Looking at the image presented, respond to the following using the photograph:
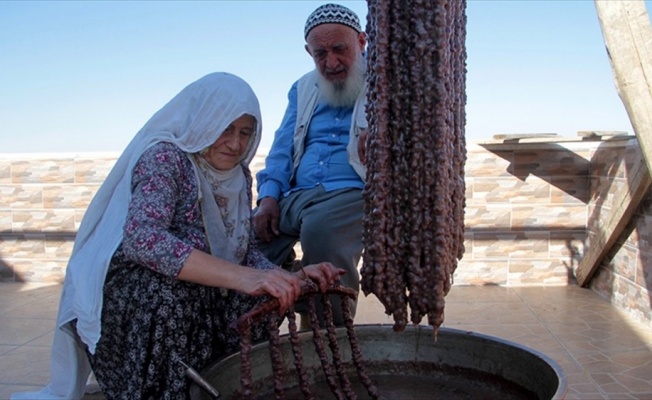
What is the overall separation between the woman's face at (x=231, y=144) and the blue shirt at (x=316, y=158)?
2.61 feet

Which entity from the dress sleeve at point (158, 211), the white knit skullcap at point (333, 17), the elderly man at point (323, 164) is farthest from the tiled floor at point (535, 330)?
the white knit skullcap at point (333, 17)

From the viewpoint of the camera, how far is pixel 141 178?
229 cm

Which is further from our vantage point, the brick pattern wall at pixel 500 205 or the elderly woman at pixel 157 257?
the brick pattern wall at pixel 500 205

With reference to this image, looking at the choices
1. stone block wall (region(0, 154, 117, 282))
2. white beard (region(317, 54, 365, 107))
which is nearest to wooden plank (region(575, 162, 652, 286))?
white beard (region(317, 54, 365, 107))

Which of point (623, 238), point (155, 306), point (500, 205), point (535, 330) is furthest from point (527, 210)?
point (155, 306)

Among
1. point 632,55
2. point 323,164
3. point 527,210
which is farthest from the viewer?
point 527,210

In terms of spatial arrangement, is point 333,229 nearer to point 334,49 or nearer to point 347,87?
point 347,87

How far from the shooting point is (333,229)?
10.2 feet

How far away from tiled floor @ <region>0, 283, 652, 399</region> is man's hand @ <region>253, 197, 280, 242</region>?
1.57 m

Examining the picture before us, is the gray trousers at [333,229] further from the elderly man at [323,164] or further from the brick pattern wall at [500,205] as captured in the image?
the brick pattern wall at [500,205]

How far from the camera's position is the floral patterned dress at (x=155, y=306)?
88.8 inches

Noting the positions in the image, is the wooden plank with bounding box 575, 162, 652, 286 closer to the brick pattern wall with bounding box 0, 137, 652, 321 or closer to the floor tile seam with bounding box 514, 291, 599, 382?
the brick pattern wall with bounding box 0, 137, 652, 321

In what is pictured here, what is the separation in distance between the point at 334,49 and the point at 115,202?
4.69ft

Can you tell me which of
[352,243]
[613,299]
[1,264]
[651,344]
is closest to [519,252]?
[613,299]
